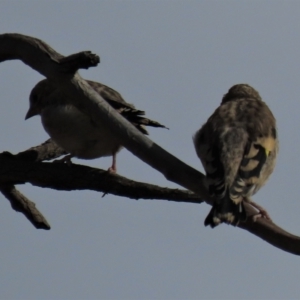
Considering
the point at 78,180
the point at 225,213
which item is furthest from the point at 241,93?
the point at 225,213

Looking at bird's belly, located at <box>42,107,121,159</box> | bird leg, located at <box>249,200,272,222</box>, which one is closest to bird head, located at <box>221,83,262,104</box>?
bird's belly, located at <box>42,107,121,159</box>

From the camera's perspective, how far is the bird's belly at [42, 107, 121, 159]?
10016 millimetres

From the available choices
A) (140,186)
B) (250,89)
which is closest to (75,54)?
(140,186)

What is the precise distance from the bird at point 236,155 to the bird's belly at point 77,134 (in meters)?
1.55

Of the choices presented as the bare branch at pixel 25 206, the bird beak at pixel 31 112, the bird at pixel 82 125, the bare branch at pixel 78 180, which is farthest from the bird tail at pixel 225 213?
the bird beak at pixel 31 112

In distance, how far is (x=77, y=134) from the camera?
1009 centimetres

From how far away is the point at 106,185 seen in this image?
328 inches

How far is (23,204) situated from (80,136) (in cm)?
156

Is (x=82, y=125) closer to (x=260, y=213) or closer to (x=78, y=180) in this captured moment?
(x=78, y=180)

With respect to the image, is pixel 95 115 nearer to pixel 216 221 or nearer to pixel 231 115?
pixel 216 221

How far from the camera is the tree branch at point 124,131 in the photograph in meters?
7.01

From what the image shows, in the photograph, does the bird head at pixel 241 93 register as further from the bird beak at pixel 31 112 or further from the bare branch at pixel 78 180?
the bare branch at pixel 78 180

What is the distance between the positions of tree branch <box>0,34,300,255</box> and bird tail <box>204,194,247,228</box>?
0.27 ft

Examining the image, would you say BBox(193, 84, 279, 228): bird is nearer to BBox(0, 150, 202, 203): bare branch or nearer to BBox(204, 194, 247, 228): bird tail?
BBox(204, 194, 247, 228): bird tail
